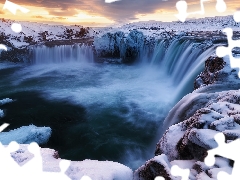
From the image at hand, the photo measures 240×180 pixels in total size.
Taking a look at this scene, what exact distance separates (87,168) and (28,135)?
5.25 metres

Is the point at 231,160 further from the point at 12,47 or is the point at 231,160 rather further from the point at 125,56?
the point at 12,47

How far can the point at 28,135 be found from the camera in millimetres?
7805

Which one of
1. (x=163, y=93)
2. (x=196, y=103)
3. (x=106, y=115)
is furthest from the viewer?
(x=163, y=93)

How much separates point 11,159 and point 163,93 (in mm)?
10758

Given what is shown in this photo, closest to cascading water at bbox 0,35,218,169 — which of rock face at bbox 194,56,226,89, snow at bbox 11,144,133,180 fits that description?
rock face at bbox 194,56,226,89

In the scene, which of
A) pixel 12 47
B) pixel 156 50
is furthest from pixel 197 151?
pixel 12 47

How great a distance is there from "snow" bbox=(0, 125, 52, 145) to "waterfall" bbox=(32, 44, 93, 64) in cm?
Answer: 1636

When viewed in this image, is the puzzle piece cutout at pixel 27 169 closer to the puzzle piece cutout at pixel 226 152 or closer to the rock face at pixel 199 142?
the rock face at pixel 199 142

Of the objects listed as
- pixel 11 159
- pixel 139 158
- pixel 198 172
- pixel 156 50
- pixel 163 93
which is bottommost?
pixel 139 158

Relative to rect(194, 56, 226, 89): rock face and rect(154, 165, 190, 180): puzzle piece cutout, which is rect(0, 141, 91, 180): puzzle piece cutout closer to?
rect(154, 165, 190, 180): puzzle piece cutout

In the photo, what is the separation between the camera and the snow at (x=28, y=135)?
25.0ft

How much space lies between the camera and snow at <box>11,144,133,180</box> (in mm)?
3047

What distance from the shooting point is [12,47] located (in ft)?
92.8

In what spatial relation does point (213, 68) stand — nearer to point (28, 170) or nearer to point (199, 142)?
point (199, 142)
